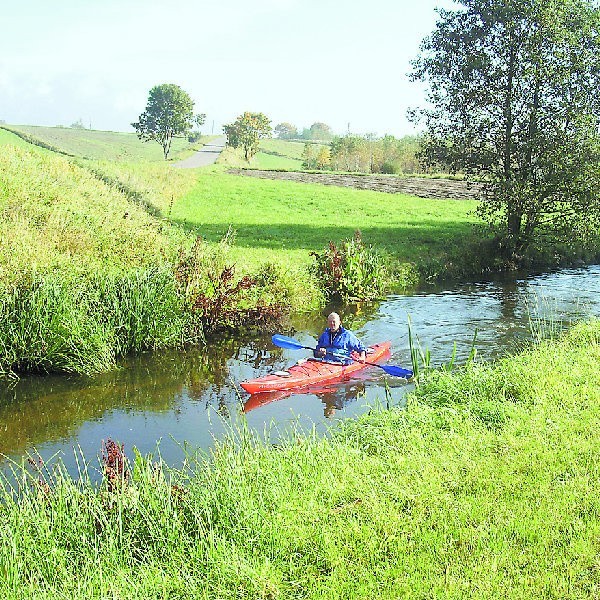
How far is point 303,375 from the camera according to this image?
11.5 meters

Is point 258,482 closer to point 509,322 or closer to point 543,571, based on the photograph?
point 543,571

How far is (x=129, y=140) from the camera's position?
363ft

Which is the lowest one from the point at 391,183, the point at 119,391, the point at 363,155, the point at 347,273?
the point at 119,391

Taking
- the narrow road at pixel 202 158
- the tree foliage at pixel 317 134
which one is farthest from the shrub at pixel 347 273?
the tree foliage at pixel 317 134

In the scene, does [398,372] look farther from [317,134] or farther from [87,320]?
[317,134]

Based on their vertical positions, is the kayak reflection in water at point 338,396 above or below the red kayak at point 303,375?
below

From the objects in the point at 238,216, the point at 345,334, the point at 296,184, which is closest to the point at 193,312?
the point at 345,334

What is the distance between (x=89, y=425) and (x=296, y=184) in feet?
117

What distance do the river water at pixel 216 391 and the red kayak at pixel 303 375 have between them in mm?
189

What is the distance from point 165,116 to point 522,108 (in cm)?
7458

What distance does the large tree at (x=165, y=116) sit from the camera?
88.6 meters

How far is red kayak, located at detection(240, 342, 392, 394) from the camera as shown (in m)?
11.1

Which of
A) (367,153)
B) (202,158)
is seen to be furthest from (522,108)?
(202,158)

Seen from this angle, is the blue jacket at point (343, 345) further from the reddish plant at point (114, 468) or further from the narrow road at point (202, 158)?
the narrow road at point (202, 158)
